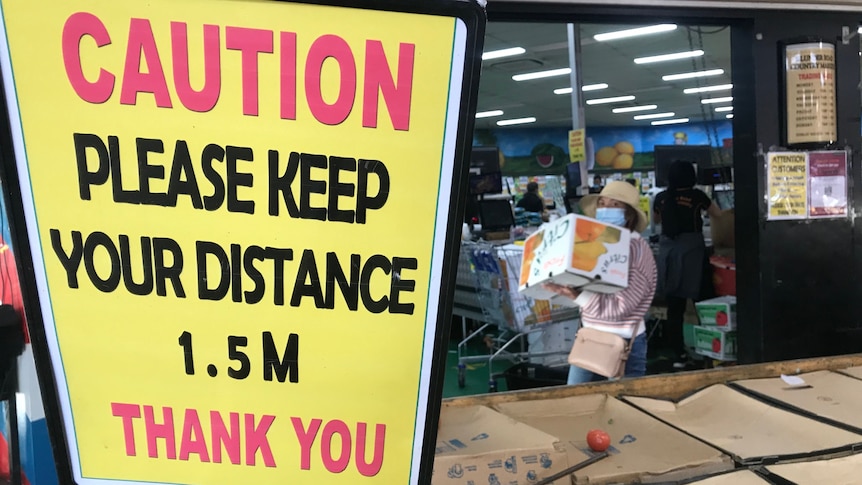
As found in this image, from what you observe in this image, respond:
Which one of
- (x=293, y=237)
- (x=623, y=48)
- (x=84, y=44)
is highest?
(x=623, y=48)

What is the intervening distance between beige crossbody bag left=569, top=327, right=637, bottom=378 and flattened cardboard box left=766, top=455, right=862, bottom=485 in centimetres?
122

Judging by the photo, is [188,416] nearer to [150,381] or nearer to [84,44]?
[150,381]

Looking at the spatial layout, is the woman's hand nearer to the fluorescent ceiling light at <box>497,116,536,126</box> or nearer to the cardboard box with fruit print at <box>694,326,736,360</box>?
the cardboard box with fruit print at <box>694,326,736,360</box>

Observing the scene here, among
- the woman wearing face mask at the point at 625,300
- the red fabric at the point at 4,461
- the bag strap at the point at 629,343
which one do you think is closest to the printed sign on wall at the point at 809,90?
the woman wearing face mask at the point at 625,300

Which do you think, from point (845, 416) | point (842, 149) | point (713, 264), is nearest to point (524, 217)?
point (713, 264)

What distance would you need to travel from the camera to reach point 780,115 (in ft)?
10.9

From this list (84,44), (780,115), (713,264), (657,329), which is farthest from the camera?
(657,329)

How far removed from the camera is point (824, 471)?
157 centimetres

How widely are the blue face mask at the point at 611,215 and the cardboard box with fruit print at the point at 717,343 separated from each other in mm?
1641

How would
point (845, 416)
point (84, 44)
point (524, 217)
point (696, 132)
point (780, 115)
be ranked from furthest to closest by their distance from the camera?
point (696, 132) → point (524, 217) → point (780, 115) → point (845, 416) → point (84, 44)

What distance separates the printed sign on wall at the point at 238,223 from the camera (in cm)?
80

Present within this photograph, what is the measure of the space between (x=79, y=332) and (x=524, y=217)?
9.08m

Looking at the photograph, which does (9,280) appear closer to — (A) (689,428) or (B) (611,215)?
(A) (689,428)

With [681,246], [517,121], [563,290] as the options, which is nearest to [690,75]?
[517,121]
